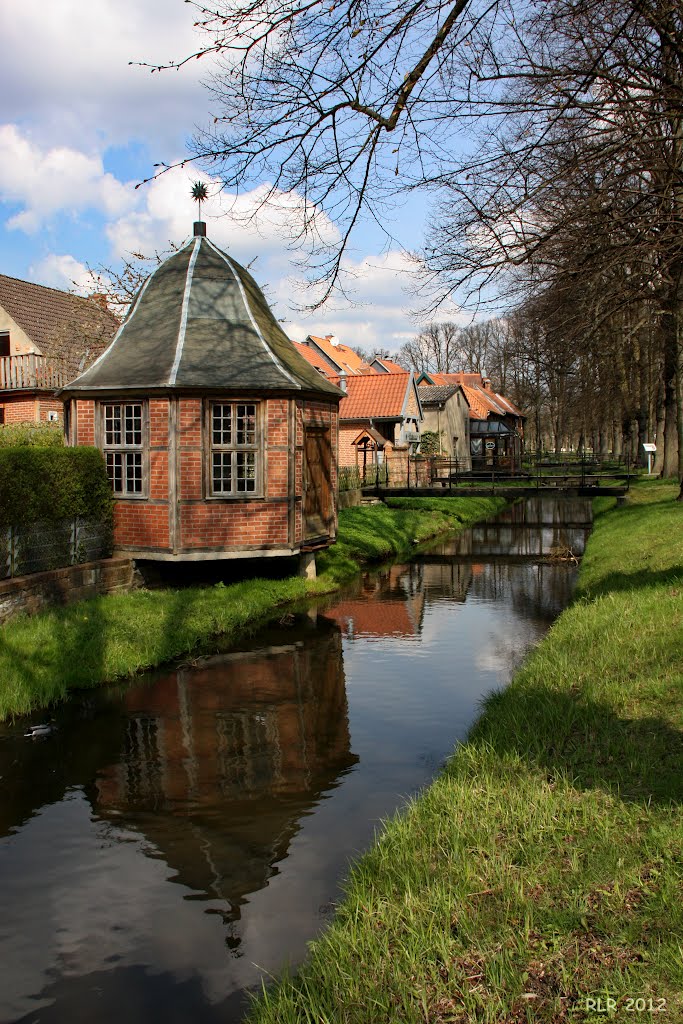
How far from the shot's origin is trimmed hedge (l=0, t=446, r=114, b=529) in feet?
37.8

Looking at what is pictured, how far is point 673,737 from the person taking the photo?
20.1 ft

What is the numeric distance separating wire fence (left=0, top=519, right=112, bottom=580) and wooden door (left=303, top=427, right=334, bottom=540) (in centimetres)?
367

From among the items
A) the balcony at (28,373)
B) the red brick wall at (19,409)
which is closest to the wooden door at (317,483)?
the balcony at (28,373)

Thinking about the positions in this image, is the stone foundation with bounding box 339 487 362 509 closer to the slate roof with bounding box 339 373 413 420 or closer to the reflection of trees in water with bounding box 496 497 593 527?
the reflection of trees in water with bounding box 496 497 593 527

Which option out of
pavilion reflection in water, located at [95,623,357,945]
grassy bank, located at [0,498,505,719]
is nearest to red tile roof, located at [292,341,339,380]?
grassy bank, located at [0,498,505,719]

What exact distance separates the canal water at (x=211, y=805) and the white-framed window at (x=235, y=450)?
2781 mm

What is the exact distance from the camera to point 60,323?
29938 millimetres

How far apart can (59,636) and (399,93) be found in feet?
25.6

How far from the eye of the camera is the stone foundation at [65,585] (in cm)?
1126

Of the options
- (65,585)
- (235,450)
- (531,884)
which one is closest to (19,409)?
(235,450)

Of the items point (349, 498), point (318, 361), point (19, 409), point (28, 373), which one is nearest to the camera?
point (28, 373)

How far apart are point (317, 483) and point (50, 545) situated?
5400 mm

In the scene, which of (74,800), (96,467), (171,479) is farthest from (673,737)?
(96,467)

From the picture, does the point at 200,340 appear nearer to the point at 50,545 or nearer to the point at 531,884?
the point at 50,545
